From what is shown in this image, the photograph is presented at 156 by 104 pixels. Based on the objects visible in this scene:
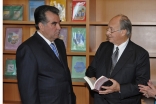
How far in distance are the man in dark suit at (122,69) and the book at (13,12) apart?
1382mm

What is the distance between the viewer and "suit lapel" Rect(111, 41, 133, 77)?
2.19 m

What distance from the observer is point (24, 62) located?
6.07 ft

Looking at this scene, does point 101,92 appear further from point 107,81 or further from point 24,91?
point 24,91

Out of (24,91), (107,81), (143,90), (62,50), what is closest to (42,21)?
(62,50)

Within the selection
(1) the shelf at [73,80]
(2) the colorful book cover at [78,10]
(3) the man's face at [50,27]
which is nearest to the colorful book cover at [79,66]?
(1) the shelf at [73,80]

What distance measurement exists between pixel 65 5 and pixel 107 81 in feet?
4.29

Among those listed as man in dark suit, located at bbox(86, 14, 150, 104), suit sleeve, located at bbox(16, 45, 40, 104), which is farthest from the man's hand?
suit sleeve, located at bbox(16, 45, 40, 104)

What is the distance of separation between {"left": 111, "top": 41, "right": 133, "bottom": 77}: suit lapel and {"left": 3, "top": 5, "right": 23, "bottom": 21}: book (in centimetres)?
154

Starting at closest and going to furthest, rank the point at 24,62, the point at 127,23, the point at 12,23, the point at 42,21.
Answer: the point at 24,62 → the point at 42,21 → the point at 127,23 → the point at 12,23

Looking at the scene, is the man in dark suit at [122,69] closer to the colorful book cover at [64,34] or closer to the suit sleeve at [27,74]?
the suit sleeve at [27,74]

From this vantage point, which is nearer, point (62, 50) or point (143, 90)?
point (143, 90)

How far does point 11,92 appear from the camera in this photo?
3.31m

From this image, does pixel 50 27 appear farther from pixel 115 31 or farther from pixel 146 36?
pixel 146 36

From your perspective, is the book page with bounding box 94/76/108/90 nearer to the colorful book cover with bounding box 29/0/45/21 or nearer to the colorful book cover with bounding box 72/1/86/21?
the colorful book cover with bounding box 72/1/86/21
